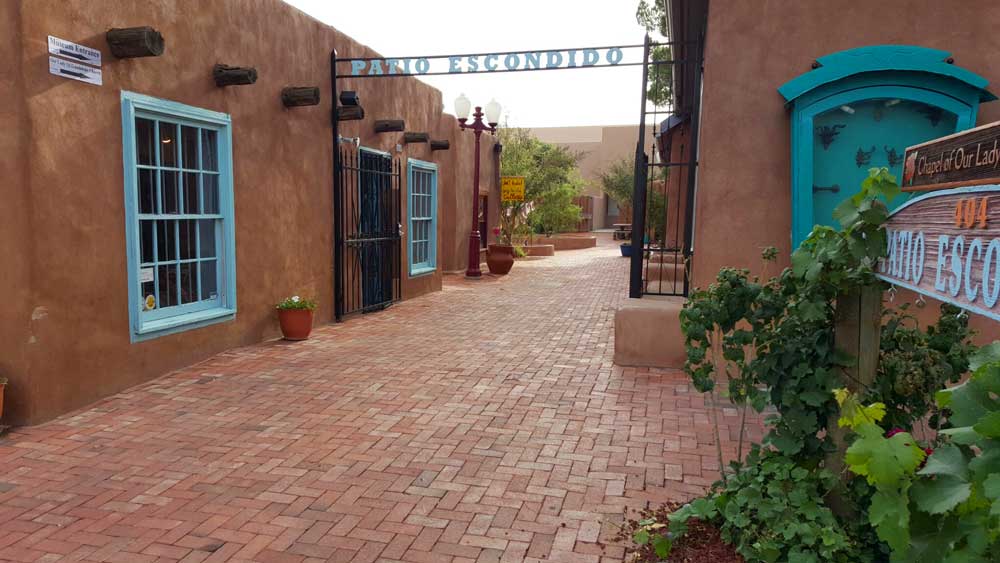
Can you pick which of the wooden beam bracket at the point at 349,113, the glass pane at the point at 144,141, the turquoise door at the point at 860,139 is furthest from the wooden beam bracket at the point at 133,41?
the turquoise door at the point at 860,139

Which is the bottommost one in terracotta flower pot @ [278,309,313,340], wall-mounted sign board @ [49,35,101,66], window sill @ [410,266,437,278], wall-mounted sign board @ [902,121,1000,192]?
terracotta flower pot @ [278,309,313,340]

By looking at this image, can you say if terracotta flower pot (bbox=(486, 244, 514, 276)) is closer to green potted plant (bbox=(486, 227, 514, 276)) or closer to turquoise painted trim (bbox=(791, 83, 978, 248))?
green potted plant (bbox=(486, 227, 514, 276))

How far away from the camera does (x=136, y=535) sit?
316 cm

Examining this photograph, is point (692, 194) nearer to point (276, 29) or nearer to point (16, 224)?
point (276, 29)

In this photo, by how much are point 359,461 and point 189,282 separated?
325 centimetres

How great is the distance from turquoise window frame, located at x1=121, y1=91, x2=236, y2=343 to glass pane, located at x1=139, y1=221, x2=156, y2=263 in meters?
0.19

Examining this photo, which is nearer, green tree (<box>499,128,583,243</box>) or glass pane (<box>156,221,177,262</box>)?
glass pane (<box>156,221,177,262</box>)

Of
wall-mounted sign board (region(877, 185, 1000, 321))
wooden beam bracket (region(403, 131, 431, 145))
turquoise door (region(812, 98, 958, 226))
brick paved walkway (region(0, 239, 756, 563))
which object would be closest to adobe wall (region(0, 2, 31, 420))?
brick paved walkway (region(0, 239, 756, 563))

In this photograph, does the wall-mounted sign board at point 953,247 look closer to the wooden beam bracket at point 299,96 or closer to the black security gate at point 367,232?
the wooden beam bracket at point 299,96

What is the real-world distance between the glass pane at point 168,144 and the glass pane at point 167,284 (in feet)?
3.08

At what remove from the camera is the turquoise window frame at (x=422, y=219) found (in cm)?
1105

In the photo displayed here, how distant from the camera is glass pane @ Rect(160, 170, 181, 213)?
19.2 feet

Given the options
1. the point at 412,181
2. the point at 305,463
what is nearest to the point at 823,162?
the point at 305,463

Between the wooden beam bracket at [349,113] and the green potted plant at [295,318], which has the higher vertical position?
the wooden beam bracket at [349,113]
